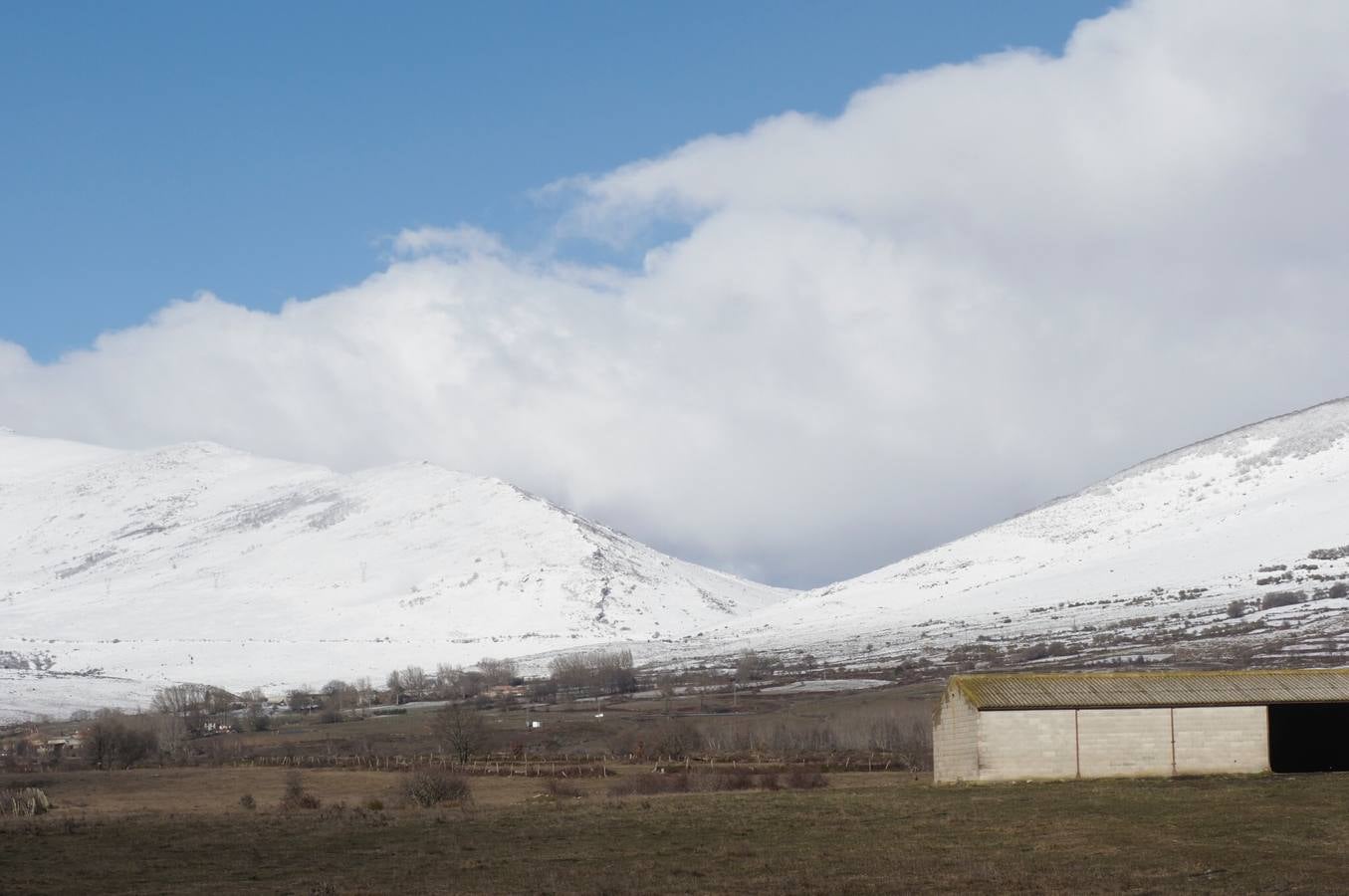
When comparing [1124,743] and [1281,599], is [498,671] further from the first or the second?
[1124,743]

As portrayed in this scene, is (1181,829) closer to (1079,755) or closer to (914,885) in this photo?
(914,885)

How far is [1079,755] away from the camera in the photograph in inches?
1725

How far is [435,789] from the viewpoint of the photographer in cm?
4875

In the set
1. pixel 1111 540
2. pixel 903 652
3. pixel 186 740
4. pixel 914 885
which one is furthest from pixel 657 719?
pixel 1111 540

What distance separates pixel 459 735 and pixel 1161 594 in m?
88.8

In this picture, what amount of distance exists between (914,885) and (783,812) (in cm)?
1338

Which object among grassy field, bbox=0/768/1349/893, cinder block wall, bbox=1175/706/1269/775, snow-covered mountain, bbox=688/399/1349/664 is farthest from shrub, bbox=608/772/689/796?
snow-covered mountain, bbox=688/399/1349/664

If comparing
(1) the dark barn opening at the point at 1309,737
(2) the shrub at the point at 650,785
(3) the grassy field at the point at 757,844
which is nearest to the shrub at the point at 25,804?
(3) the grassy field at the point at 757,844

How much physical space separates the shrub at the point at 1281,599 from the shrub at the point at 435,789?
98194mm

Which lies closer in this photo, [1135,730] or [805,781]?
[1135,730]

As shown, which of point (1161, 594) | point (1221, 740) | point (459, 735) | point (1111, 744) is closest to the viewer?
point (1111, 744)

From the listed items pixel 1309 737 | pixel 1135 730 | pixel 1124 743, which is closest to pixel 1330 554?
pixel 1309 737

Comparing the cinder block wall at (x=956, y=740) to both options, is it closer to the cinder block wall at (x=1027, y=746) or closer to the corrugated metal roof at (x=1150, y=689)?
the cinder block wall at (x=1027, y=746)

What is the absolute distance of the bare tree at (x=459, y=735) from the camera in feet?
279
